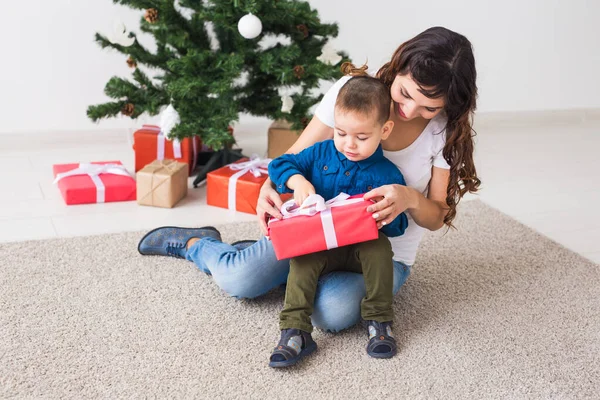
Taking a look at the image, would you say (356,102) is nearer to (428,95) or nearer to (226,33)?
(428,95)

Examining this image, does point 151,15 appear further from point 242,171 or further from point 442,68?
point 442,68

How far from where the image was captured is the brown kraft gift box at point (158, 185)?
2.57m

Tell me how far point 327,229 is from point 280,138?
1.37 metres

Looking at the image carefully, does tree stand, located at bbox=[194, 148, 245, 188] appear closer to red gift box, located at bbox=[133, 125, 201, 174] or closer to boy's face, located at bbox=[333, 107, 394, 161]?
red gift box, located at bbox=[133, 125, 201, 174]

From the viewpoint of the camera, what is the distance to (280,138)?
2947 mm

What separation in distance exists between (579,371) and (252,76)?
1.64 m

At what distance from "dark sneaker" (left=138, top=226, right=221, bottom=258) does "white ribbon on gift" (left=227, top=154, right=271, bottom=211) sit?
0.43m

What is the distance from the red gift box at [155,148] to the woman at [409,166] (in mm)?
931

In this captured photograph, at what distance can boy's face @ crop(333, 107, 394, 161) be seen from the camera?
1570 mm

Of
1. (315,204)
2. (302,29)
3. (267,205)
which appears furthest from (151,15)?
(315,204)

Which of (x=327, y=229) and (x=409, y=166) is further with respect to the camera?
(x=409, y=166)

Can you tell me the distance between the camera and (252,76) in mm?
2787

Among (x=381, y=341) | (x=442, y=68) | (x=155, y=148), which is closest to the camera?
(x=442, y=68)

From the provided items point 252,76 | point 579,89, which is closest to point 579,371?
point 252,76
